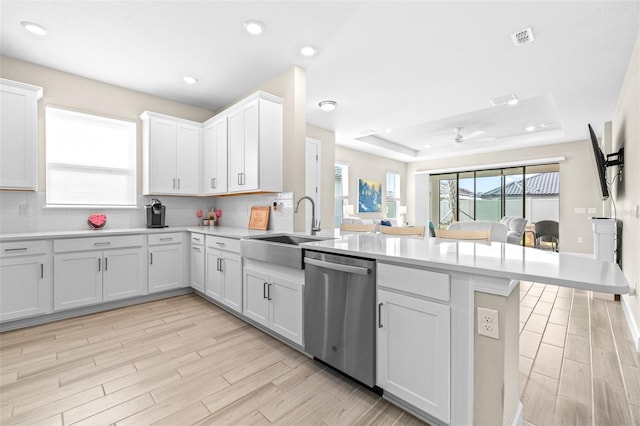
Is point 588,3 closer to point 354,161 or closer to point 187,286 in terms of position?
point 187,286

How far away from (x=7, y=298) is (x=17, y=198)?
3.71ft

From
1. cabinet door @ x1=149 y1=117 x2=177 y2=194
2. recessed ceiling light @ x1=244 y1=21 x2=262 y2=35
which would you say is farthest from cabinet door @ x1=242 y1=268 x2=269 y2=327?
recessed ceiling light @ x1=244 y1=21 x2=262 y2=35

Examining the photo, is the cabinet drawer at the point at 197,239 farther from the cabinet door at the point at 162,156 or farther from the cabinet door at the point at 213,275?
the cabinet door at the point at 162,156

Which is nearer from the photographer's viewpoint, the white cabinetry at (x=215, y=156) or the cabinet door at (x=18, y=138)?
the cabinet door at (x=18, y=138)

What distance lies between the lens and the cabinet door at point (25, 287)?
100 inches

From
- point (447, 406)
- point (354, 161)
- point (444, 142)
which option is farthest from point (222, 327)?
point (444, 142)

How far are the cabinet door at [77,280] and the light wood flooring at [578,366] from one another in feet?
12.5

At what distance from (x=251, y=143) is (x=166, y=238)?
5.27 ft

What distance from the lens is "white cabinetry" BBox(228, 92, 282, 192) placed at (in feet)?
10.5

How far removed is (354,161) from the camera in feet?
25.0

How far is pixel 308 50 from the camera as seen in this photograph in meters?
2.89

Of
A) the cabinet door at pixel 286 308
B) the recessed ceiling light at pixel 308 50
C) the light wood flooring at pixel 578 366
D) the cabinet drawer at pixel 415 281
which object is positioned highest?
the recessed ceiling light at pixel 308 50

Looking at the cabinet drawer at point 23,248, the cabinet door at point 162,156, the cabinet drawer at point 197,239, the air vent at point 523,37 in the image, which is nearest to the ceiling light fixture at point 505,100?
the air vent at point 523,37

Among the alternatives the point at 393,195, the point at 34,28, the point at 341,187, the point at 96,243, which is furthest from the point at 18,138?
the point at 393,195
